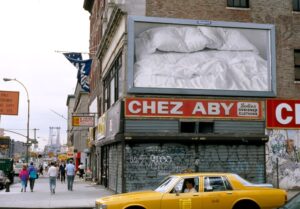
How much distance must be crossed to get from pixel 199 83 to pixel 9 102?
29076 mm

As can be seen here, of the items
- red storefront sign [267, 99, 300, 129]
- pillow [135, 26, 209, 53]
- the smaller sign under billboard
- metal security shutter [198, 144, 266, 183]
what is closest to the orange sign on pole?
the smaller sign under billboard

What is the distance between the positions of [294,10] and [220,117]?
7.22 metres

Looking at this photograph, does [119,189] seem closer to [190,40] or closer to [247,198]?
[190,40]

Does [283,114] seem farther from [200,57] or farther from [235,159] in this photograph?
[200,57]

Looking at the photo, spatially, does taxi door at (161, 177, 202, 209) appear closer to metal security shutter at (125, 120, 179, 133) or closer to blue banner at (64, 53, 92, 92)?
metal security shutter at (125, 120, 179, 133)

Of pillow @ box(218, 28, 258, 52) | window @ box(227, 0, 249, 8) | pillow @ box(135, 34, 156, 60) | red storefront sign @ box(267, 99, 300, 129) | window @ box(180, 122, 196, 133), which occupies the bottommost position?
window @ box(180, 122, 196, 133)

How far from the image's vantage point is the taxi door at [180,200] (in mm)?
11914

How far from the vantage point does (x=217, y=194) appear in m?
12.3

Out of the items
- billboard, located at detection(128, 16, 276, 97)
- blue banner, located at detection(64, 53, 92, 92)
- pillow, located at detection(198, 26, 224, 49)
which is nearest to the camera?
billboard, located at detection(128, 16, 276, 97)

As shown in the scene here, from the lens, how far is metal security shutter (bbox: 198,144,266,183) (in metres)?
22.5

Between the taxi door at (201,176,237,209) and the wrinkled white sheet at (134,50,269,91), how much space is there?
10245mm

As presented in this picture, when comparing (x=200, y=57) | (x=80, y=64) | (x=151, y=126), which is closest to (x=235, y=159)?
(x=151, y=126)

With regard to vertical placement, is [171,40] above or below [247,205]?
above

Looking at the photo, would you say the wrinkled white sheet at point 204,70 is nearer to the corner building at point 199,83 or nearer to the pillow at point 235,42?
the corner building at point 199,83
